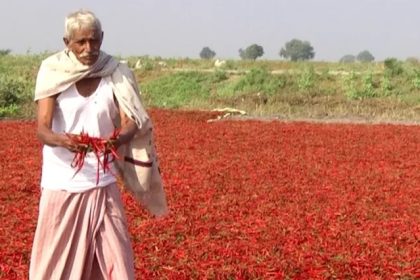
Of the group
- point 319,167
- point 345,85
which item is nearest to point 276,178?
point 319,167

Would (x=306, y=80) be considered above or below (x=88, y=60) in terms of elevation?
below

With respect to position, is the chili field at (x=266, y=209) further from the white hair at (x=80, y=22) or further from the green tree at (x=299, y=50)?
the green tree at (x=299, y=50)

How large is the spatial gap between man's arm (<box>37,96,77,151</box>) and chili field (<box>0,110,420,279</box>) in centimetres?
227

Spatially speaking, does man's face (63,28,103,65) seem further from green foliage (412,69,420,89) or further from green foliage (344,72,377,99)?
green foliage (412,69,420,89)

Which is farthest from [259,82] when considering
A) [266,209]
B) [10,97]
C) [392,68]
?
[266,209]

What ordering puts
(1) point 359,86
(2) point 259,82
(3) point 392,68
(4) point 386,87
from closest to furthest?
1. (4) point 386,87
2. (1) point 359,86
3. (2) point 259,82
4. (3) point 392,68

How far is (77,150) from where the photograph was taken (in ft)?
13.0

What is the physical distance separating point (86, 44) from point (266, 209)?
210 inches

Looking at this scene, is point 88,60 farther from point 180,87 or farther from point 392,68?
point 392,68

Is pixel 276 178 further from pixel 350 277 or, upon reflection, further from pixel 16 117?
pixel 16 117

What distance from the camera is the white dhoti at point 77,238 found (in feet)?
13.5

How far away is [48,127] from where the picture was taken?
13.3ft

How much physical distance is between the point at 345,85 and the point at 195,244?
28687 mm

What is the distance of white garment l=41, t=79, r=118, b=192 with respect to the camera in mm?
4098
